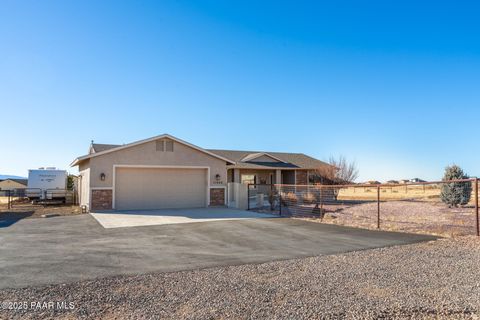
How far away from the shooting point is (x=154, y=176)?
63.7ft

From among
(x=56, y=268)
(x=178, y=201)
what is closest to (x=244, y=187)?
(x=178, y=201)

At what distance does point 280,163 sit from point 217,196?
10.7 m

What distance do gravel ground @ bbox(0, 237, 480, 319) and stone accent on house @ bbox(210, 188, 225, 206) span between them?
541 inches

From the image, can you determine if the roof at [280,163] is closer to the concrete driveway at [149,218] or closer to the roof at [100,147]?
the roof at [100,147]

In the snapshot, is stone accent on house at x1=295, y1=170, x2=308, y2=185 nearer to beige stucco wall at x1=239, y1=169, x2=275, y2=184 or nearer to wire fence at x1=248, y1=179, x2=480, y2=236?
beige stucco wall at x1=239, y1=169, x2=275, y2=184

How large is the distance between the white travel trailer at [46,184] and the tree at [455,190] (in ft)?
86.2

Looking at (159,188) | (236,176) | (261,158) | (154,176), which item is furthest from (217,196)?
(261,158)

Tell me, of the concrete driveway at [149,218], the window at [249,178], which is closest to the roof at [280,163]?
the window at [249,178]

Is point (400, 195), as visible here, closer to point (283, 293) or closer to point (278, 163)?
point (278, 163)

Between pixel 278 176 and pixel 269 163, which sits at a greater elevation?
pixel 269 163

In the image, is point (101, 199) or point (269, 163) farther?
point (269, 163)

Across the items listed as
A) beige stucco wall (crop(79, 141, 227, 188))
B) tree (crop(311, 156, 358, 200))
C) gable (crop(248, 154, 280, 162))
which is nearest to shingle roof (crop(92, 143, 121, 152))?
beige stucco wall (crop(79, 141, 227, 188))

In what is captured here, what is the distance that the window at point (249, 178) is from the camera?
93.3 feet

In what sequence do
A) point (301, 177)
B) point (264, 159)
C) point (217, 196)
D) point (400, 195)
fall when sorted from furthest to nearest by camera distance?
point (400, 195) → point (301, 177) → point (264, 159) → point (217, 196)
